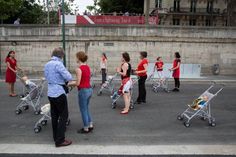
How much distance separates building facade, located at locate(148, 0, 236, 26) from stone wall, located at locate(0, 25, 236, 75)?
31.1 m

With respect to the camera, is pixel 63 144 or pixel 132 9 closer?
pixel 63 144

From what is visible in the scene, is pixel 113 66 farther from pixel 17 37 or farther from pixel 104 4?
→ pixel 104 4

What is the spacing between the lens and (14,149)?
6176 millimetres

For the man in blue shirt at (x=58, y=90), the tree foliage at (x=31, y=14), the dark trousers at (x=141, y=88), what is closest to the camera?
the man in blue shirt at (x=58, y=90)

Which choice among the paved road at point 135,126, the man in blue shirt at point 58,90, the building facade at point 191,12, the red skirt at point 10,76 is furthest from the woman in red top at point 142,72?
the building facade at point 191,12

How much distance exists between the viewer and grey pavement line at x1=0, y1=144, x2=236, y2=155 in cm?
607

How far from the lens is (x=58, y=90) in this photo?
6.24 m

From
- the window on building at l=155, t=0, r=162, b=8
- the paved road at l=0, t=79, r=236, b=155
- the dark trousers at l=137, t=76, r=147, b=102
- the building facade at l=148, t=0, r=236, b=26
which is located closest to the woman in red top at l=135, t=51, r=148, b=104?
the dark trousers at l=137, t=76, r=147, b=102

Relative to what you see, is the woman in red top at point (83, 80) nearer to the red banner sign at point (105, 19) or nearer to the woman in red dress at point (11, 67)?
the woman in red dress at point (11, 67)

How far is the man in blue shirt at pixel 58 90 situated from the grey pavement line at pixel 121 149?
0.29 metres

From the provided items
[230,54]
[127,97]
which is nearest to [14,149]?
[127,97]

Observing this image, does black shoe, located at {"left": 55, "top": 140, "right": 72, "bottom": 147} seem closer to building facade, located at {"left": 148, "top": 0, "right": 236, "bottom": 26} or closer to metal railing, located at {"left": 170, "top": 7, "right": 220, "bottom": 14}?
building facade, located at {"left": 148, "top": 0, "right": 236, "bottom": 26}

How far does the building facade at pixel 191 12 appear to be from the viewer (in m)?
51.0

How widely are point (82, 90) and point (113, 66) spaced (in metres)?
12.7
